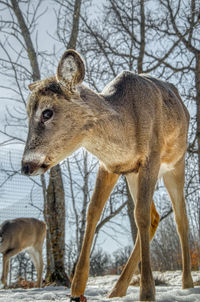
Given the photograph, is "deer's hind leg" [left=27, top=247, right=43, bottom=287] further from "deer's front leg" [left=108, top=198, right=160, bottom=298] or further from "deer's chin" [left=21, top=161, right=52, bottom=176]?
"deer's chin" [left=21, top=161, right=52, bottom=176]

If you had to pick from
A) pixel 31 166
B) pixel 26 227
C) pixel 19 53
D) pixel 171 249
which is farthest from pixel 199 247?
pixel 31 166

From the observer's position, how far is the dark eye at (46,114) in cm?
251

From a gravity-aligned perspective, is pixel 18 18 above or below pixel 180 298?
above

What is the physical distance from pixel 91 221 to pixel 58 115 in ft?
3.19

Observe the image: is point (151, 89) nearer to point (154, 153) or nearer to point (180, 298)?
point (154, 153)

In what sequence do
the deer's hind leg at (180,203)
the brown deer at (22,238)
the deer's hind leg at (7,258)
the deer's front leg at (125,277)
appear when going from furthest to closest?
1. the brown deer at (22,238)
2. the deer's hind leg at (7,258)
3. the deer's hind leg at (180,203)
4. the deer's front leg at (125,277)

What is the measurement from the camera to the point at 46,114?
2518 mm

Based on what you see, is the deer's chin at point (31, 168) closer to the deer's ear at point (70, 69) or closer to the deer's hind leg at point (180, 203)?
the deer's ear at point (70, 69)

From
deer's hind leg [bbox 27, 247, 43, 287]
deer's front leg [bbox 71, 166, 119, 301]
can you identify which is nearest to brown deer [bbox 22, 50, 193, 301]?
deer's front leg [bbox 71, 166, 119, 301]

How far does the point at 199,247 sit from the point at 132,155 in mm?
13853

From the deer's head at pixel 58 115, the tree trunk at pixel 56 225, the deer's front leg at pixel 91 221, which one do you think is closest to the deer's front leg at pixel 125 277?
the deer's front leg at pixel 91 221

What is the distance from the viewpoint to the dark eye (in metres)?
2.51

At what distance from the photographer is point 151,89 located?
3.52 m

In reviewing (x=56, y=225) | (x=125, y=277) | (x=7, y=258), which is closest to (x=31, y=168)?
(x=125, y=277)
